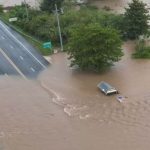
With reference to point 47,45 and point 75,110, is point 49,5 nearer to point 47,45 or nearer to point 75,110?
point 47,45

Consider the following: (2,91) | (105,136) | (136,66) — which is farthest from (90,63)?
(105,136)

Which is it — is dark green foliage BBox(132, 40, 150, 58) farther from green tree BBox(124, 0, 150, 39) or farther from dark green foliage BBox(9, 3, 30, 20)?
dark green foliage BBox(9, 3, 30, 20)

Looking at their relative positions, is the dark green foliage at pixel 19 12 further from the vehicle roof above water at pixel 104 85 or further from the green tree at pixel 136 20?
the vehicle roof above water at pixel 104 85

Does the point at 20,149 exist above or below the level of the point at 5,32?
below

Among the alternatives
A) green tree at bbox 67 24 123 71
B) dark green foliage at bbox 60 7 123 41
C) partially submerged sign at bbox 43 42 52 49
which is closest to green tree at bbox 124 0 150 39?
dark green foliage at bbox 60 7 123 41

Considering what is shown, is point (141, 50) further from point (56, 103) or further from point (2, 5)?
point (2, 5)

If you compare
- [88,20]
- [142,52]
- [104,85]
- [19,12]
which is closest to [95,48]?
[104,85]
